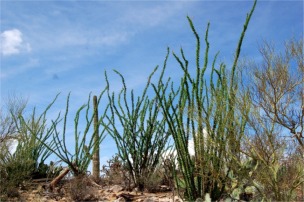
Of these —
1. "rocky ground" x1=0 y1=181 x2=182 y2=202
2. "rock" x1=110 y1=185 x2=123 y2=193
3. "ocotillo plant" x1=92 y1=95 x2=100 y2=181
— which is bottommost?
"rocky ground" x1=0 y1=181 x2=182 y2=202

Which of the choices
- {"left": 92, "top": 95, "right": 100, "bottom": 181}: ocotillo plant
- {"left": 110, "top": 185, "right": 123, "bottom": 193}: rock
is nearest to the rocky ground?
{"left": 110, "top": 185, "right": 123, "bottom": 193}: rock

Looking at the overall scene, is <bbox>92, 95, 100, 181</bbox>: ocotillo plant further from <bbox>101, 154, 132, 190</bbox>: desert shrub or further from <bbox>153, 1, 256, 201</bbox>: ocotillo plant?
<bbox>153, 1, 256, 201</bbox>: ocotillo plant

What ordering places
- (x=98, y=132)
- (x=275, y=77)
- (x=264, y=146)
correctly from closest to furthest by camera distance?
(x=264, y=146) < (x=98, y=132) < (x=275, y=77)

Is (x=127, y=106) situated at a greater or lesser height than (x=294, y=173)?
greater

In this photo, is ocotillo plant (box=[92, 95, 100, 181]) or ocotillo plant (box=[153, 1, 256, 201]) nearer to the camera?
ocotillo plant (box=[153, 1, 256, 201])

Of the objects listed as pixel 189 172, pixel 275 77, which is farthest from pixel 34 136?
pixel 275 77

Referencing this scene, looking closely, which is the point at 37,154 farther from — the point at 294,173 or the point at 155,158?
the point at 294,173

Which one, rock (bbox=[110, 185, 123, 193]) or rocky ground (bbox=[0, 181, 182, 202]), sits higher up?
rock (bbox=[110, 185, 123, 193])

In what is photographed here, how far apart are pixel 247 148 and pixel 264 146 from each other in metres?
0.22

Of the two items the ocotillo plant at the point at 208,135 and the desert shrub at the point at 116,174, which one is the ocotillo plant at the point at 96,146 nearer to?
the desert shrub at the point at 116,174

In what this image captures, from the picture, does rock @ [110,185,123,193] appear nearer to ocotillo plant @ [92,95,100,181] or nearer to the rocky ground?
the rocky ground

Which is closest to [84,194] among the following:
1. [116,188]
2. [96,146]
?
[116,188]

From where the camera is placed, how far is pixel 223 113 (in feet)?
19.5

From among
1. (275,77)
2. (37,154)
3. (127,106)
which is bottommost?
(37,154)
